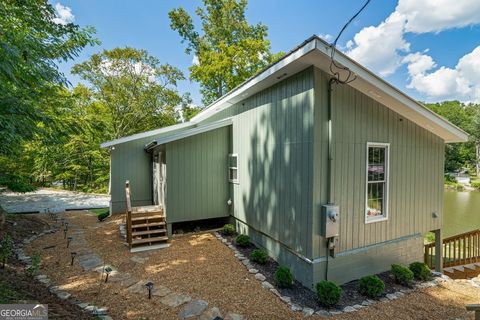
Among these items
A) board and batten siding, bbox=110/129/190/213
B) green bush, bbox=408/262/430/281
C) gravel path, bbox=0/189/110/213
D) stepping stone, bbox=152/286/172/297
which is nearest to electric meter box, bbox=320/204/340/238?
green bush, bbox=408/262/430/281

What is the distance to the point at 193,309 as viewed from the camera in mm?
3805

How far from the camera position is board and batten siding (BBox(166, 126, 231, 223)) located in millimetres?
7125

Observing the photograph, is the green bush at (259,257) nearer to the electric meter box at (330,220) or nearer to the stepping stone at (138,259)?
the electric meter box at (330,220)

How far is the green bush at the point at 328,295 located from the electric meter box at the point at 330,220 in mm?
862

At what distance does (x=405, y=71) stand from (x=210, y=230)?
36.6 feet

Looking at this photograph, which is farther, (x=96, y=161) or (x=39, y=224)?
(x=96, y=161)

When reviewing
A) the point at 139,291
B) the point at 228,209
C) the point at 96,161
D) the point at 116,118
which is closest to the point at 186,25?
the point at 116,118

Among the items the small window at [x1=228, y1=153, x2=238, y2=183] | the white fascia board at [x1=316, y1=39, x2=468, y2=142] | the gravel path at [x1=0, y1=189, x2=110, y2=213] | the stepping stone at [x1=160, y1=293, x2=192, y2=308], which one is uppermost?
the white fascia board at [x1=316, y1=39, x2=468, y2=142]

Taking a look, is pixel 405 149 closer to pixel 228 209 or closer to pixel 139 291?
pixel 228 209

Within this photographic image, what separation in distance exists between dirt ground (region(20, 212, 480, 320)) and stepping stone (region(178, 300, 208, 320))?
0.33ft

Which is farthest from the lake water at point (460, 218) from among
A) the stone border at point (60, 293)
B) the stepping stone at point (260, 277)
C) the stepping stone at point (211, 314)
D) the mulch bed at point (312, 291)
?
the stone border at point (60, 293)

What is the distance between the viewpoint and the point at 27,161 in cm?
1476

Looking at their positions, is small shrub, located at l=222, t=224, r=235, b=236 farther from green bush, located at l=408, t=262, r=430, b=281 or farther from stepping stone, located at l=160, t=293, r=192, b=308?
green bush, located at l=408, t=262, r=430, b=281

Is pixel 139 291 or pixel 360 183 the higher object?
pixel 360 183
